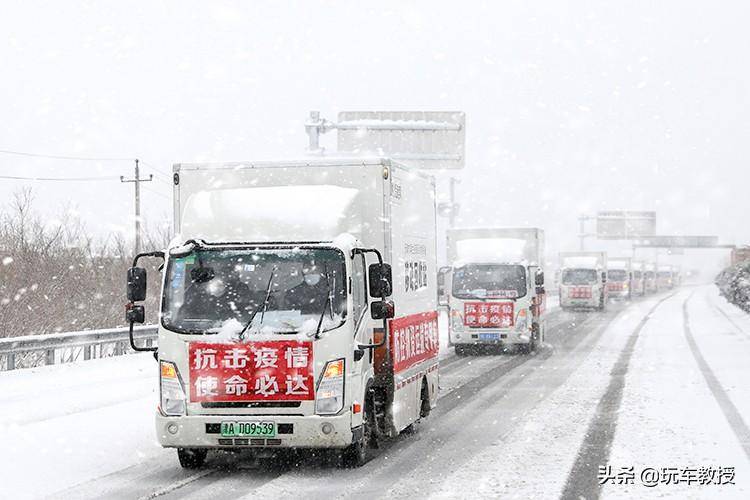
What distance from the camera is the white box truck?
31.0 feet

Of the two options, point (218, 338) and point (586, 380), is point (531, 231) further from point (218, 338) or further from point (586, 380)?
point (218, 338)

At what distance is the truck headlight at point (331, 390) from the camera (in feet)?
31.0

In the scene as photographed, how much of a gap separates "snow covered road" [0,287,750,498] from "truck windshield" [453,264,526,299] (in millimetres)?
4356

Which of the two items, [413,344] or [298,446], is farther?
[413,344]

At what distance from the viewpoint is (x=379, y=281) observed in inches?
384

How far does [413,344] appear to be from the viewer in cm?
1198

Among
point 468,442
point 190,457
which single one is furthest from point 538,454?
point 190,457

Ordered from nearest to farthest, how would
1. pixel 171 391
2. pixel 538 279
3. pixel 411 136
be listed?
1. pixel 171 391
2. pixel 538 279
3. pixel 411 136

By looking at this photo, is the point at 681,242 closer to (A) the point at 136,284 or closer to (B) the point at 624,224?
(B) the point at 624,224

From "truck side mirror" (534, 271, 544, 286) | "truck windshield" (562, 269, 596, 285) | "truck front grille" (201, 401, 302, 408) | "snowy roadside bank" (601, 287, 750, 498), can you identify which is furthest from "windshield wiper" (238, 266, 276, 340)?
"truck windshield" (562, 269, 596, 285)

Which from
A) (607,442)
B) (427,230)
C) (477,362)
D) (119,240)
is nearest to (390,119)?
(477,362)

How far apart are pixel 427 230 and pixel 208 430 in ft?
14.7

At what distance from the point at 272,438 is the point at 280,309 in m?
1.14

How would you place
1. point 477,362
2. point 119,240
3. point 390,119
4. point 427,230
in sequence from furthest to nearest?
1. point 119,240
2. point 390,119
3. point 477,362
4. point 427,230
